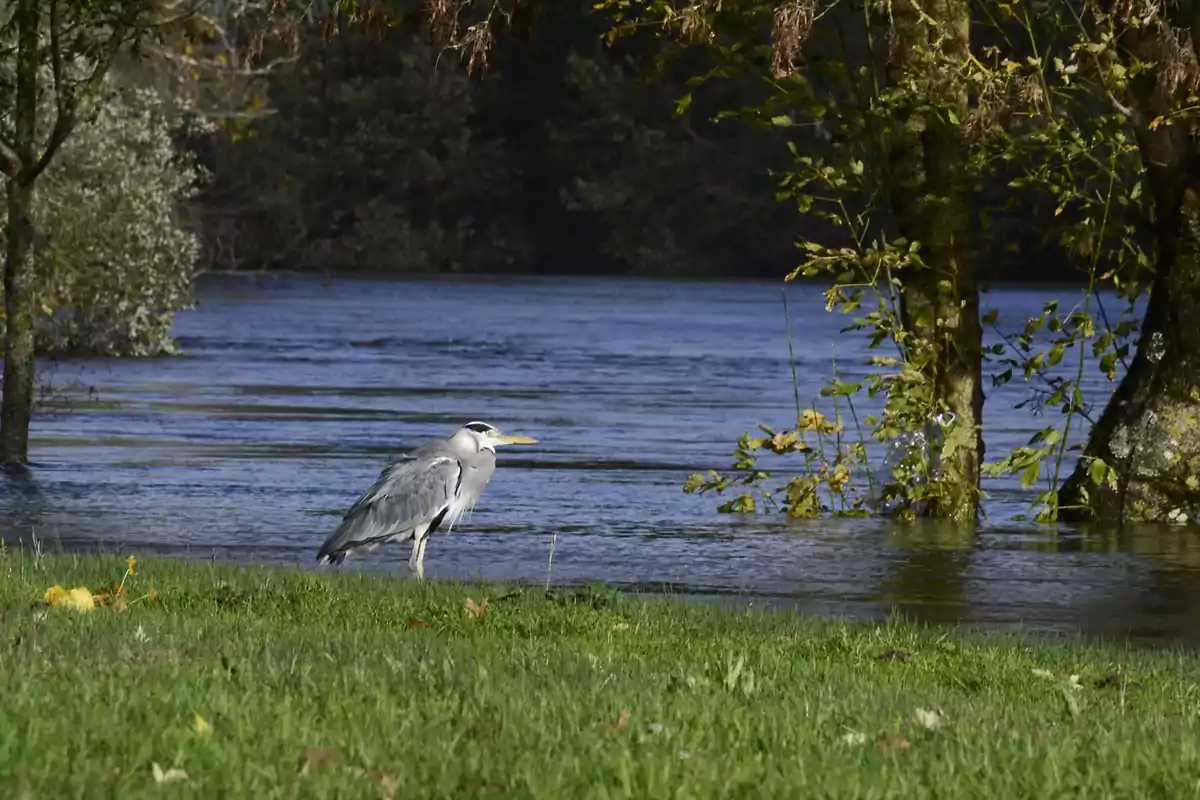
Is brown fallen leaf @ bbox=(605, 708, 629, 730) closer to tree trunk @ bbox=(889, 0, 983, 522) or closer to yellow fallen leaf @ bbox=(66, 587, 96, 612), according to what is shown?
yellow fallen leaf @ bbox=(66, 587, 96, 612)

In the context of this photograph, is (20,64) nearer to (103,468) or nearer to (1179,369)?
(103,468)

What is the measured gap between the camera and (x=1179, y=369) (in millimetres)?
17375

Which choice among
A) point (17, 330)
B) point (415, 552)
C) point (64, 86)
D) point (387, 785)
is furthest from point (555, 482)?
point (387, 785)

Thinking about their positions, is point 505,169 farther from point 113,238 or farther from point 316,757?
point 316,757

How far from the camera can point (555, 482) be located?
20.8 meters

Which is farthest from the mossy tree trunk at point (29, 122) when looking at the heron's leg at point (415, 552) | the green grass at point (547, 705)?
the green grass at point (547, 705)

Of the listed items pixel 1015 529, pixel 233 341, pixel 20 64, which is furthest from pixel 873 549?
pixel 233 341

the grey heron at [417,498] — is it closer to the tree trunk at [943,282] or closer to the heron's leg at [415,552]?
the heron's leg at [415,552]

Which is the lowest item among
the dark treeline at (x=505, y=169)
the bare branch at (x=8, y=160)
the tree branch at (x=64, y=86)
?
the dark treeline at (x=505, y=169)

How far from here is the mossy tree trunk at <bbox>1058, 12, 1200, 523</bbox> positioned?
683 inches

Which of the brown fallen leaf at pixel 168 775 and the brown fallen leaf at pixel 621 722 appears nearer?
the brown fallen leaf at pixel 168 775

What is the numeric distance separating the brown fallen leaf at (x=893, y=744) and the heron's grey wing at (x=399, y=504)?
6373mm

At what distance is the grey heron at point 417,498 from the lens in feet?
44.4

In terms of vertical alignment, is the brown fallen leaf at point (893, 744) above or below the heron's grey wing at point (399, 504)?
above
